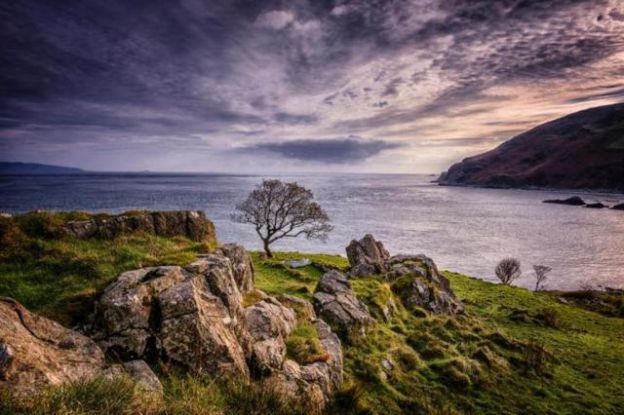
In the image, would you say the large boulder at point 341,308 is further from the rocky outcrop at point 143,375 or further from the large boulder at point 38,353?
the large boulder at point 38,353

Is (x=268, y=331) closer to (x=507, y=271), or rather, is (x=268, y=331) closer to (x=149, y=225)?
(x=149, y=225)

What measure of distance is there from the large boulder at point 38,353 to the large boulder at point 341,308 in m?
12.0

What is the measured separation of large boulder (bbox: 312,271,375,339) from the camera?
17.2m

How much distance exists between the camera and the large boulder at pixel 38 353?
223 inches

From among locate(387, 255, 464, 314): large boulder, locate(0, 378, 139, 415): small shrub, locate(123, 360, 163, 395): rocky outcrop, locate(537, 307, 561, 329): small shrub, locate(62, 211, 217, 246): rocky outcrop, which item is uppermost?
locate(62, 211, 217, 246): rocky outcrop

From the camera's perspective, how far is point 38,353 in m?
6.59

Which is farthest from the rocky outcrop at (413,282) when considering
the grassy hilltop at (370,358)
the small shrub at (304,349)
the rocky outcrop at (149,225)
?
the rocky outcrop at (149,225)

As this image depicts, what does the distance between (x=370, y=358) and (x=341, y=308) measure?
3434mm

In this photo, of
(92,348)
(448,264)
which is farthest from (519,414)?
(448,264)

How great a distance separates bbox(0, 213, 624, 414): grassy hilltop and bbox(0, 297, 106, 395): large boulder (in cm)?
81

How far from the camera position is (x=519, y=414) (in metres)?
14.1

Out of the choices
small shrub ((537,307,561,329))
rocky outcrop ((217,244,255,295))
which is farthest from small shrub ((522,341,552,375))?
rocky outcrop ((217,244,255,295))

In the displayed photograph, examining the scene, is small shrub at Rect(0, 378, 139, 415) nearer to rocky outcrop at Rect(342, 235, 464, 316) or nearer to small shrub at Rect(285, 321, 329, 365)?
small shrub at Rect(285, 321, 329, 365)

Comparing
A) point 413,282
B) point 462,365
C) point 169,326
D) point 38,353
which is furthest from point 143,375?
point 413,282
